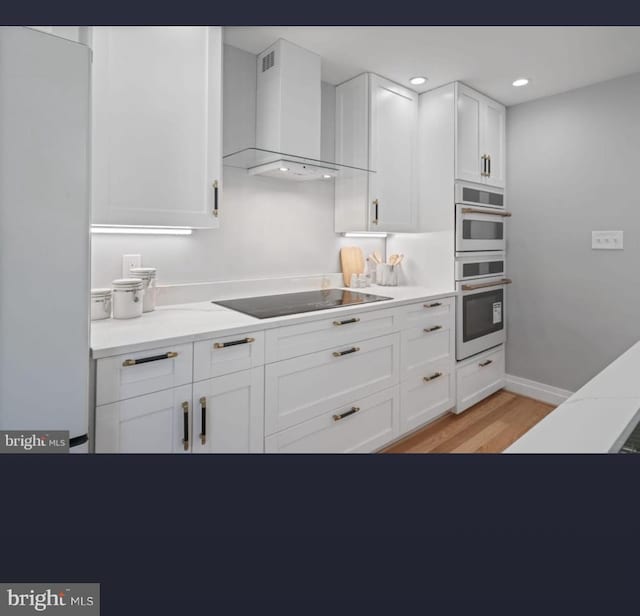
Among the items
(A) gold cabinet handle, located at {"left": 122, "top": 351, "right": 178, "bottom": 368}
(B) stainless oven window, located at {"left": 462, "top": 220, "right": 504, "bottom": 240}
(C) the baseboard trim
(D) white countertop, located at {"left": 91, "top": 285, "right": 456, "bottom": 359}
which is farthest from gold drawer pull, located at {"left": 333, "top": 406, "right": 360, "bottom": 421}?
(C) the baseboard trim

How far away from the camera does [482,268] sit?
10.2 ft

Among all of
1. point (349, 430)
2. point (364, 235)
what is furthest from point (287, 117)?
point (349, 430)

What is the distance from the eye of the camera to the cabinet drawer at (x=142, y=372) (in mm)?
1360

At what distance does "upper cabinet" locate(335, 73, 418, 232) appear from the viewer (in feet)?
8.82

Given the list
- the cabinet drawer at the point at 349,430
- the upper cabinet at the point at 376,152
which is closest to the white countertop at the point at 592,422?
the cabinet drawer at the point at 349,430

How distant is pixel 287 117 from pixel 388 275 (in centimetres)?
132

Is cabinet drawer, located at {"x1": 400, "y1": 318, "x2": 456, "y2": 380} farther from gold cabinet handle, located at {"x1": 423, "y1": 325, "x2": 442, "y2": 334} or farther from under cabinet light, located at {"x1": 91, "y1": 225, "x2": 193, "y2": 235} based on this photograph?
under cabinet light, located at {"x1": 91, "y1": 225, "x2": 193, "y2": 235}

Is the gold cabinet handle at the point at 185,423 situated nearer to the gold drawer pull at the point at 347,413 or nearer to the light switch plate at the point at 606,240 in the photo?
the gold drawer pull at the point at 347,413

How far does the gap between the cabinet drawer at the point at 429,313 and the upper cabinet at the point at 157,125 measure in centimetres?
126

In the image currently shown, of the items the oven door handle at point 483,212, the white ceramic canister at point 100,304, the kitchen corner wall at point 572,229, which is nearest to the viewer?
the white ceramic canister at point 100,304

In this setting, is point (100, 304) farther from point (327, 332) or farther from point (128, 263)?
point (327, 332)
